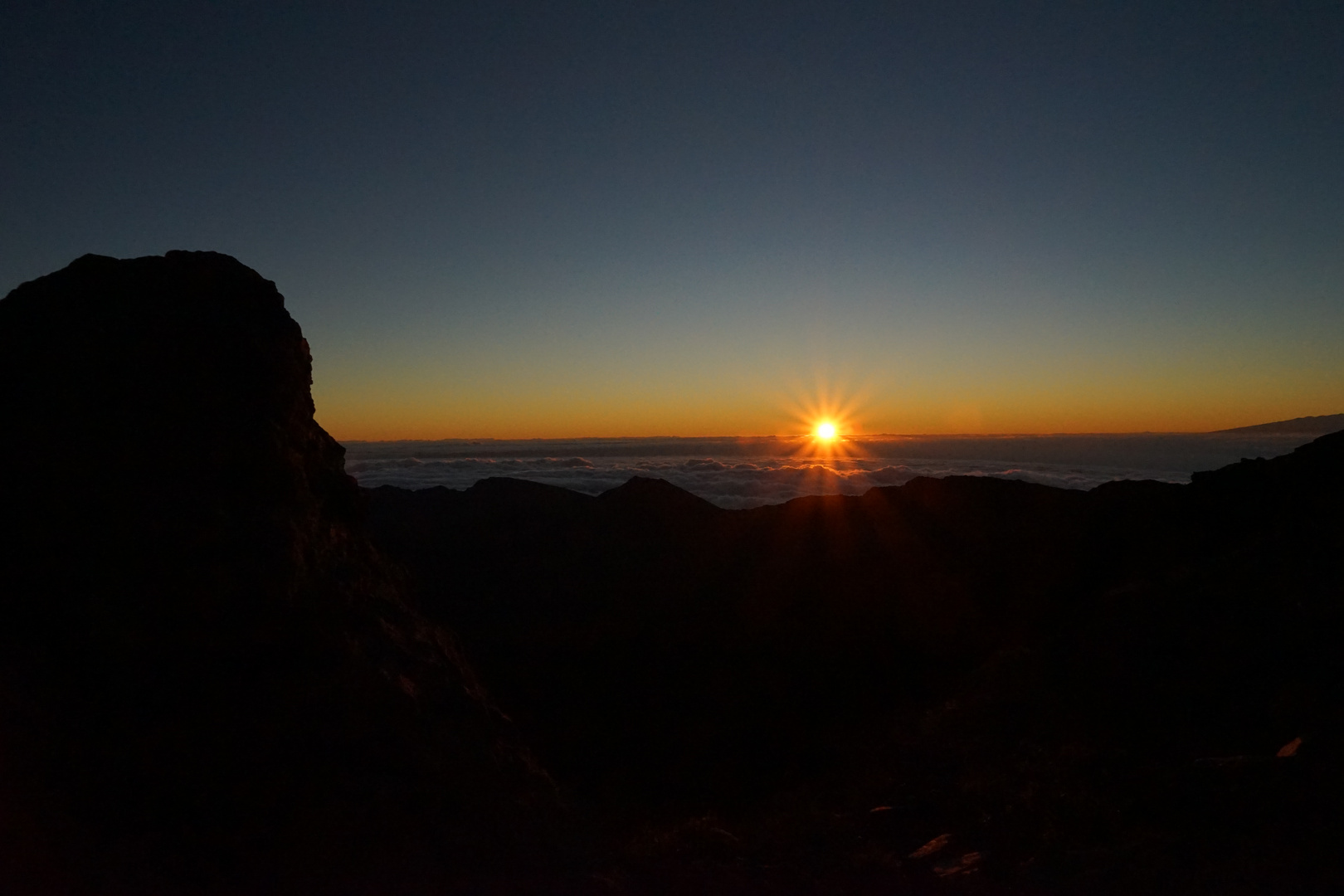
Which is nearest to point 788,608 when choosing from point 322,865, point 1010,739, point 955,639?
point 955,639

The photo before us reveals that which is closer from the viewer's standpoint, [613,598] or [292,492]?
[292,492]

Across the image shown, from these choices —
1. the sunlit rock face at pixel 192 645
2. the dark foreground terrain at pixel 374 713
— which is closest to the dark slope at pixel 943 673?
the dark foreground terrain at pixel 374 713

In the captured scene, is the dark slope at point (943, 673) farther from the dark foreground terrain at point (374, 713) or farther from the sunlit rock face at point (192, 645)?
the sunlit rock face at point (192, 645)

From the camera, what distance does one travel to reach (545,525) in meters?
37.5

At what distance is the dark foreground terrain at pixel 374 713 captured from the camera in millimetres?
6035

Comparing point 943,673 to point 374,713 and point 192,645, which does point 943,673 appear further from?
point 192,645

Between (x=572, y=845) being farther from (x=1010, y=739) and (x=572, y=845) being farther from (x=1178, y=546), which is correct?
(x=1178, y=546)

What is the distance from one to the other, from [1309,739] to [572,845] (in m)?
7.23

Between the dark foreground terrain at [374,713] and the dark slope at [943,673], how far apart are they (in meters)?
0.07

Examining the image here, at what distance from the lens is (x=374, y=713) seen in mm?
7484

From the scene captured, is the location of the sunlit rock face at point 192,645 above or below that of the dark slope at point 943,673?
above

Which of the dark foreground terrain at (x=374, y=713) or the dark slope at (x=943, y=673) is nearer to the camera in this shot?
the dark foreground terrain at (x=374, y=713)

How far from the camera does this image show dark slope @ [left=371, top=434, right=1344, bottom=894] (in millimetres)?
6977

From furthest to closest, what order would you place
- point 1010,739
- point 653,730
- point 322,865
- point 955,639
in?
point 955,639 → point 653,730 → point 1010,739 → point 322,865
